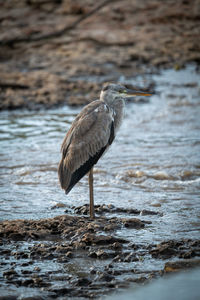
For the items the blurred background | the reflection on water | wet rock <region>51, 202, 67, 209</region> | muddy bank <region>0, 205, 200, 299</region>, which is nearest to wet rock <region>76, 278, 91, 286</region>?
muddy bank <region>0, 205, 200, 299</region>

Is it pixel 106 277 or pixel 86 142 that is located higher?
pixel 86 142

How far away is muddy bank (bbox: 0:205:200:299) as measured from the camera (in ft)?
12.9

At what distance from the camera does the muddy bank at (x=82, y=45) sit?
1174cm

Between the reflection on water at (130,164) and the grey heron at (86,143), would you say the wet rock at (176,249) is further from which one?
the grey heron at (86,143)

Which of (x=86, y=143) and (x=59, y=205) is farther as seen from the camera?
(x=59, y=205)

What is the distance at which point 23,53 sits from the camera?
14.6m

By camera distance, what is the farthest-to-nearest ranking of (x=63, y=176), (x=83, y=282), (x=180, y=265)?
(x=63, y=176) → (x=180, y=265) → (x=83, y=282)

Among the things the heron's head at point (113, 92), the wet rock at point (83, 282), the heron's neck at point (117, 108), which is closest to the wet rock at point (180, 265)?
the wet rock at point (83, 282)

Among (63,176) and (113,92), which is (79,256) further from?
(113,92)

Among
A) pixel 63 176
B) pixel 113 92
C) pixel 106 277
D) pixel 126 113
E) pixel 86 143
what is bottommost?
pixel 126 113

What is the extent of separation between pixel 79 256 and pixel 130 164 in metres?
3.17

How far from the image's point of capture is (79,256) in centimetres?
446

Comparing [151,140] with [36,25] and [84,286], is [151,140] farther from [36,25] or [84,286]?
[36,25]

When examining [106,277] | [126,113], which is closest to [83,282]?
[106,277]
